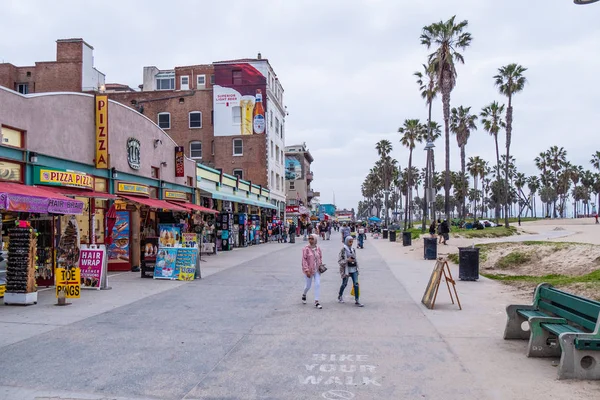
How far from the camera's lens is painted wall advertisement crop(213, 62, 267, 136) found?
161ft

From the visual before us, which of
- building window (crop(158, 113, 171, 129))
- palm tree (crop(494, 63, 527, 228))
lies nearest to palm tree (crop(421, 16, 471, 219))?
palm tree (crop(494, 63, 527, 228))

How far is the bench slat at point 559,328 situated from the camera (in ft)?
20.7

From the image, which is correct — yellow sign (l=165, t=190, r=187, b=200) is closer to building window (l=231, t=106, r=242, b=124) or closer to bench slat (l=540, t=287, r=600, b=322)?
bench slat (l=540, t=287, r=600, b=322)

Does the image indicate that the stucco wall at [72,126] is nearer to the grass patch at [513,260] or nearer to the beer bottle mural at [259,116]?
the grass patch at [513,260]

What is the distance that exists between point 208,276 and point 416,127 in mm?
49437

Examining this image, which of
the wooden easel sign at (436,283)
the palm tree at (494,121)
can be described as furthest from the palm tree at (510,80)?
the wooden easel sign at (436,283)

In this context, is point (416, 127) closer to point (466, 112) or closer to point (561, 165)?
point (466, 112)

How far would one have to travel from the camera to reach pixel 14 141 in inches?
543

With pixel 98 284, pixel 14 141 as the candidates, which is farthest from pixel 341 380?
pixel 14 141

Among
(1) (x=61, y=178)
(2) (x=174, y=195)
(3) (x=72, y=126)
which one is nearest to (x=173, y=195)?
(2) (x=174, y=195)

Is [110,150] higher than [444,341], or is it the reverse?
[110,150]

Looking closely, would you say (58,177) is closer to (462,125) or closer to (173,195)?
(173,195)

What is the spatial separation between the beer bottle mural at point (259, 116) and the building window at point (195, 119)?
18.2ft

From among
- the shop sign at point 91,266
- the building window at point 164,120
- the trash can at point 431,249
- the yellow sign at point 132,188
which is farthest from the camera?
the building window at point 164,120
